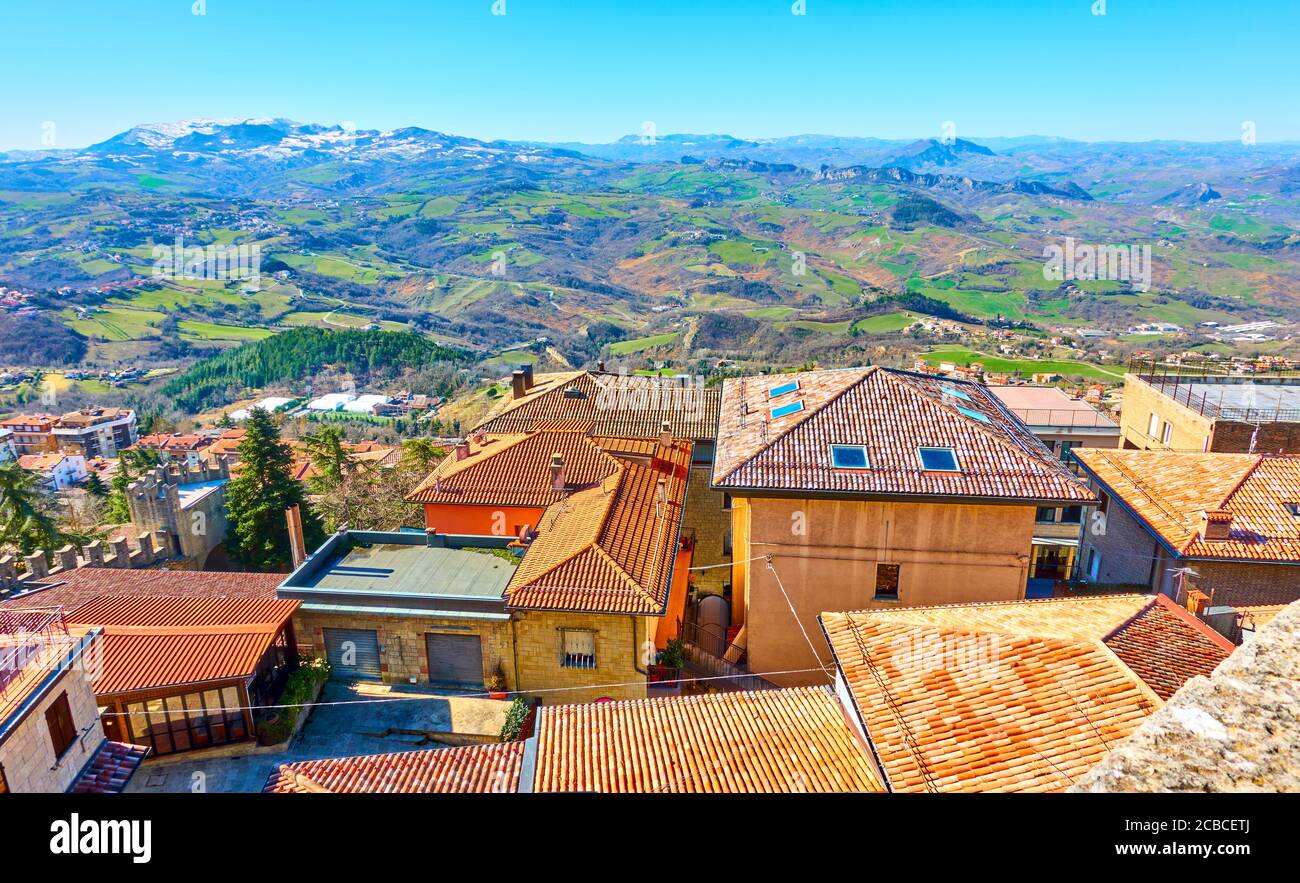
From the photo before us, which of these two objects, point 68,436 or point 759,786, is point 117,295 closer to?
point 68,436

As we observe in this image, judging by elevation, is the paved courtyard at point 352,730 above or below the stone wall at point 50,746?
below

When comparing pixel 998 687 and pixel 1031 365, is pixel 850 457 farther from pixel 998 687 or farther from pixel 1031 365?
pixel 1031 365

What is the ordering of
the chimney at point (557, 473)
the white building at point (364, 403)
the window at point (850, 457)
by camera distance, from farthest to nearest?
the white building at point (364, 403) < the chimney at point (557, 473) < the window at point (850, 457)

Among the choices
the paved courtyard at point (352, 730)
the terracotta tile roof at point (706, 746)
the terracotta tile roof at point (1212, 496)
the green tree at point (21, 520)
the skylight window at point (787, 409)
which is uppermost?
the skylight window at point (787, 409)

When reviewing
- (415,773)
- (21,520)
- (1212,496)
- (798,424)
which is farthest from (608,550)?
(21,520)

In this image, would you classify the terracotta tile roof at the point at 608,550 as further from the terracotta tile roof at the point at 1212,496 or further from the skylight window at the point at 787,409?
the terracotta tile roof at the point at 1212,496

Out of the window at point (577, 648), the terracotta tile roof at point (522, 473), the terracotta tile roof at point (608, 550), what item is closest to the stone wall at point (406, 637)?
the terracotta tile roof at point (608, 550)
